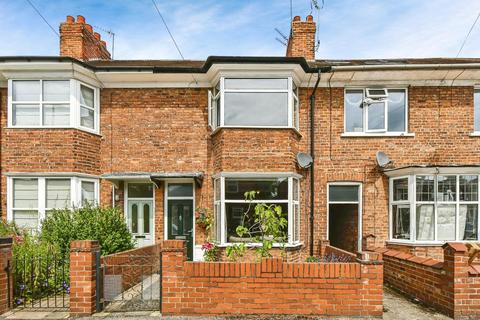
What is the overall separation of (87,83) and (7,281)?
5.80 meters

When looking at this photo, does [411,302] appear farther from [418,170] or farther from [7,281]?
[7,281]

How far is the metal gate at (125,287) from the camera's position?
222 inches

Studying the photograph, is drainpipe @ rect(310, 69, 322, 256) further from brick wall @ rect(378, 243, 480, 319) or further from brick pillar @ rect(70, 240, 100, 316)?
brick pillar @ rect(70, 240, 100, 316)

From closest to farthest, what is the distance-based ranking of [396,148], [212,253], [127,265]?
[127,265] → [212,253] → [396,148]

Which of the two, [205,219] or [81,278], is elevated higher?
[205,219]

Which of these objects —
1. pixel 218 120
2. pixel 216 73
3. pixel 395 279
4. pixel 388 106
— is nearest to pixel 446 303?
pixel 395 279

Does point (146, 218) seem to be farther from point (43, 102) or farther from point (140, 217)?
point (43, 102)

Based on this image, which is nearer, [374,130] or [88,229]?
[88,229]

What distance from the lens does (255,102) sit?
8.77 meters

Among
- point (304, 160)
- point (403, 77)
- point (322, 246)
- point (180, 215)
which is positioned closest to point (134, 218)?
point (180, 215)

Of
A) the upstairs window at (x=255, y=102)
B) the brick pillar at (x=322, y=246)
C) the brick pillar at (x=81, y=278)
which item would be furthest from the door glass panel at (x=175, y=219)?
the brick pillar at (x=81, y=278)

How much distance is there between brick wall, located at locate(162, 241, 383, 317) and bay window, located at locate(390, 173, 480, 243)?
3998 mm

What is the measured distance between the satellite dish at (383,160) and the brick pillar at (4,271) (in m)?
8.97

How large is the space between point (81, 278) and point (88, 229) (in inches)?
84.8
